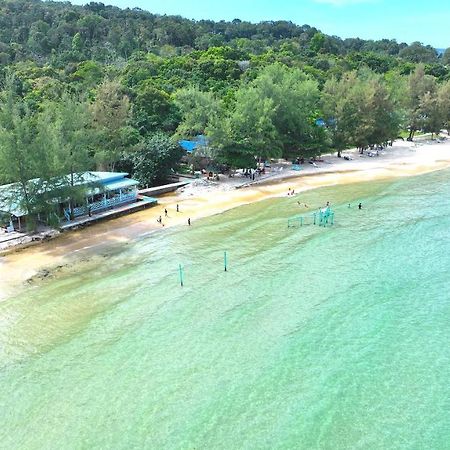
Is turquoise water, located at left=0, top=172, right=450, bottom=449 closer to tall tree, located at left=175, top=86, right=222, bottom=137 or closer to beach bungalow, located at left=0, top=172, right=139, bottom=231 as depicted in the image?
beach bungalow, located at left=0, top=172, right=139, bottom=231

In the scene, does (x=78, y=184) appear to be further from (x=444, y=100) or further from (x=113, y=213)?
(x=444, y=100)

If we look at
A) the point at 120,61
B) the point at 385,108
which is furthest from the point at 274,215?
the point at 120,61

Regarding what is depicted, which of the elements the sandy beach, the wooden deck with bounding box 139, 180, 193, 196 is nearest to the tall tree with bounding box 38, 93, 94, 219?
the sandy beach

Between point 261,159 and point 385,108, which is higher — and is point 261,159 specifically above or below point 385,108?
below

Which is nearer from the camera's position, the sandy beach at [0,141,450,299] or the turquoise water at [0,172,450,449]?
the turquoise water at [0,172,450,449]

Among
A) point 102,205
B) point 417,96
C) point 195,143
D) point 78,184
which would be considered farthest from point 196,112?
point 417,96

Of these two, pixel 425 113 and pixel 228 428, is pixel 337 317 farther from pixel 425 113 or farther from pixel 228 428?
pixel 425 113
